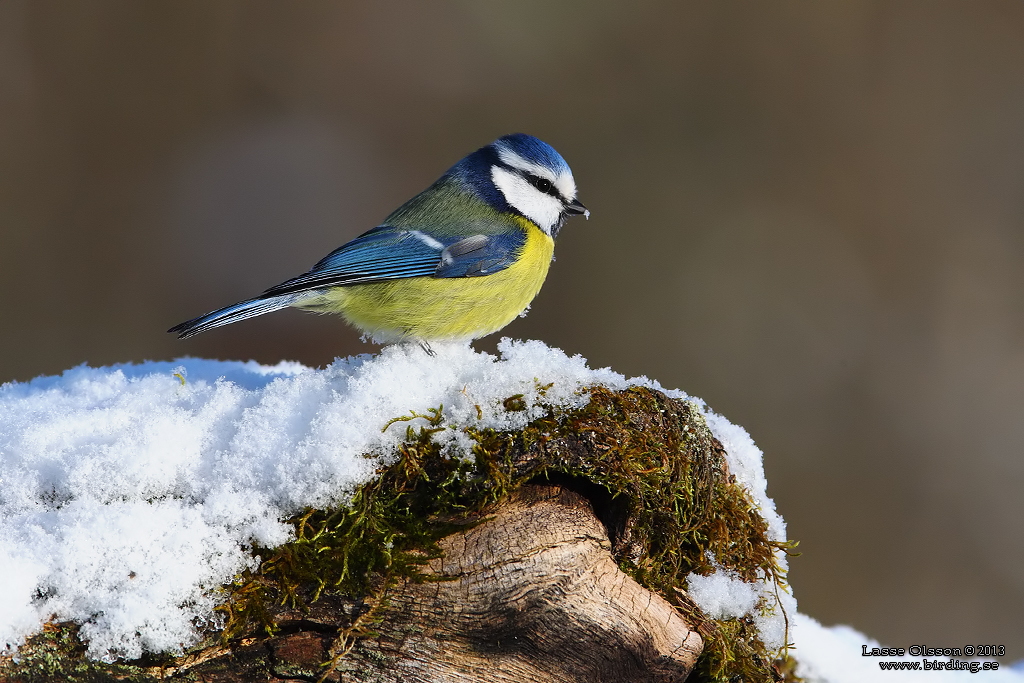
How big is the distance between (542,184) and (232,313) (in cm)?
122

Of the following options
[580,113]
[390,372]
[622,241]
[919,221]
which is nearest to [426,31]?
[580,113]

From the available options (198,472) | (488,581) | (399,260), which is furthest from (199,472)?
(399,260)

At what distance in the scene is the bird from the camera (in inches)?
87.0

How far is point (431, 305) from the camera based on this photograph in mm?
2221

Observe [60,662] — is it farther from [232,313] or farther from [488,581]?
[232,313]

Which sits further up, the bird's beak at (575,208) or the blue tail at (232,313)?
the bird's beak at (575,208)

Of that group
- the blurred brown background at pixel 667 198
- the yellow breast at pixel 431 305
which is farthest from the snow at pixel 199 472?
the blurred brown background at pixel 667 198

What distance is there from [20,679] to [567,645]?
1044 mm

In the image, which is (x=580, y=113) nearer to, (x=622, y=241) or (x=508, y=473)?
(x=622, y=241)

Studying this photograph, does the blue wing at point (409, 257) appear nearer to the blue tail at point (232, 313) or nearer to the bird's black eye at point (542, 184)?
the blue tail at point (232, 313)

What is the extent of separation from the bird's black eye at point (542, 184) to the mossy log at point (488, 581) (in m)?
1.24

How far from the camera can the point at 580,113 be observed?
17.6 feet

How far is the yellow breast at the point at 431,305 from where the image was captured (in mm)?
2217

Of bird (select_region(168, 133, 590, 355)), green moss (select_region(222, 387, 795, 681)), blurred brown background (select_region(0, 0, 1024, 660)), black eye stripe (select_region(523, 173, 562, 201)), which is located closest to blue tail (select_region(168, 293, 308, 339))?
bird (select_region(168, 133, 590, 355))
